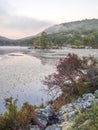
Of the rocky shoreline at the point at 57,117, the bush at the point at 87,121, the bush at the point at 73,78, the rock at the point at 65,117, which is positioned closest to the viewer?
the bush at the point at 87,121

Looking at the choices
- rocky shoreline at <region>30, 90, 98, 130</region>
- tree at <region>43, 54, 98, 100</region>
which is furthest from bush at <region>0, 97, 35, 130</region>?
tree at <region>43, 54, 98, 100</region>

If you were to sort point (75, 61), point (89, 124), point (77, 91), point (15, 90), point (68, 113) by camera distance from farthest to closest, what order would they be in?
point (15, 90)
point (75, 61)
point (77, 91)
point (68, 113)
point (89, 124)

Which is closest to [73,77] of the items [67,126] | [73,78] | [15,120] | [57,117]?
[73,78]

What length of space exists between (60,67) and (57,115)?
595 cm

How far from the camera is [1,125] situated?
13.5 m

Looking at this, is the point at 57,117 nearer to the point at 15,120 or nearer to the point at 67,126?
the point at 15,120

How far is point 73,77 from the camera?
20734mm

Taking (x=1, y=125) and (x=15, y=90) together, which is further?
(x=15, y=90)

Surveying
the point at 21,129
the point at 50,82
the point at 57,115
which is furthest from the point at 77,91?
the point at 21,129

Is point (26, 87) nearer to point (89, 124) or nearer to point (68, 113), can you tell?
point (68, 113)

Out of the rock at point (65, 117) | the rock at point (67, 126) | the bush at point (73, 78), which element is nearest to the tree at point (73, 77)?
the bush at point (73, 78)

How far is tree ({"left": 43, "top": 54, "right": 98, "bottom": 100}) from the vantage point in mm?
19711

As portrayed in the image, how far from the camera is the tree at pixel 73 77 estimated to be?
19711 millimetres

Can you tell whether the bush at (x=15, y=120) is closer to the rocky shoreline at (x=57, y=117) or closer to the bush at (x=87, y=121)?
the rocky shoreline at (x=57, y=117)
